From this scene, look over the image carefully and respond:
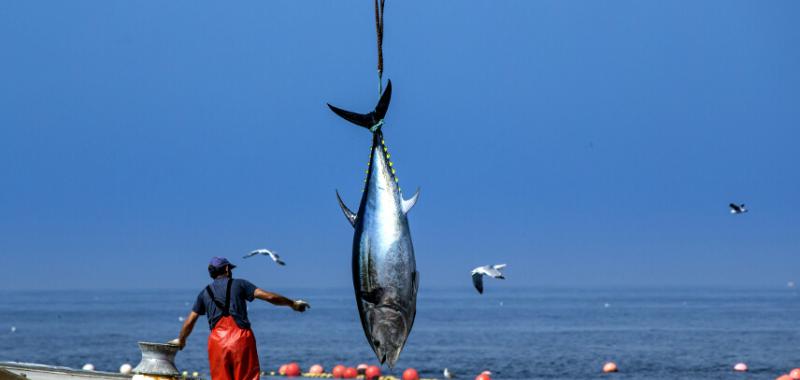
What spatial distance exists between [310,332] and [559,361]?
29840 mm

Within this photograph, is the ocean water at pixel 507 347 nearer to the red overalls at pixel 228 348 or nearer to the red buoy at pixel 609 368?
the red buoy at pixel 609 368

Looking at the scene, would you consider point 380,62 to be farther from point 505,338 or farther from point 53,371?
point 505,338

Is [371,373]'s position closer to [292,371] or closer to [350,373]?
[350,373]

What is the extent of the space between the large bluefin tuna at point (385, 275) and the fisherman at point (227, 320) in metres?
3.21

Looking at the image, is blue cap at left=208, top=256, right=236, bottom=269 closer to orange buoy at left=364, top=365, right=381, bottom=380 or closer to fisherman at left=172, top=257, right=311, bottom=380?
fisherman at left=172, top=257, right=311, bottom=380

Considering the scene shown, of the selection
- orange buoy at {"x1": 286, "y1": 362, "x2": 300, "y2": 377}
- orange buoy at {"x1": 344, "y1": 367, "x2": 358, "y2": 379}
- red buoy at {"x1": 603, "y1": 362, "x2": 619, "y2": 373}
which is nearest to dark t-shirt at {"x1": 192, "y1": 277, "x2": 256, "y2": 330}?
orange buoy at {"x1": 344, "y1": 367, "x2": 358, "y2": 379}

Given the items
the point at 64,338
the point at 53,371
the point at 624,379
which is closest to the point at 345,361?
the point at 624,379

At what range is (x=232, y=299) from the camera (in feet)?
33.6

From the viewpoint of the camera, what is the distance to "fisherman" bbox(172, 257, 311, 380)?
10.3 m

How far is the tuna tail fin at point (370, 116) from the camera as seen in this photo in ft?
24.6

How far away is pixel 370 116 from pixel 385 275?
117 centimetres

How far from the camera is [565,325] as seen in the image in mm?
87125

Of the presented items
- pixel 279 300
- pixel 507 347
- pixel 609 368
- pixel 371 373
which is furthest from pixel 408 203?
pixel 507 347

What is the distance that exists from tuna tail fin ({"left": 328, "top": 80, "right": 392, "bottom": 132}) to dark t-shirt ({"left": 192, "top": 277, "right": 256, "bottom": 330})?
3.01m
